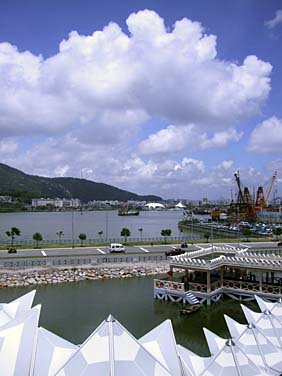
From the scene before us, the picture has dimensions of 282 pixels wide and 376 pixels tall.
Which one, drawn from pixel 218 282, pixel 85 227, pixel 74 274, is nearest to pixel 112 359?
pixel 218 282

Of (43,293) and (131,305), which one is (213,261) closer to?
(131,305)

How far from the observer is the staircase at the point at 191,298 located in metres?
23.1

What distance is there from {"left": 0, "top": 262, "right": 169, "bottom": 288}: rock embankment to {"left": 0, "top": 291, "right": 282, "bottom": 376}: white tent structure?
17.3 m

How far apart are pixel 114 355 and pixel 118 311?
14209 millimetres

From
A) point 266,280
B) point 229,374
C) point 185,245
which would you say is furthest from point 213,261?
point 185,245

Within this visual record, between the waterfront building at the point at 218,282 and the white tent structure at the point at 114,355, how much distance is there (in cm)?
1138

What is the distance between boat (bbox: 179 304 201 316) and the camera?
21.5 metres

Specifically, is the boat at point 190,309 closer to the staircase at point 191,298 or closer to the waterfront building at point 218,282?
the staircase at point 191,298

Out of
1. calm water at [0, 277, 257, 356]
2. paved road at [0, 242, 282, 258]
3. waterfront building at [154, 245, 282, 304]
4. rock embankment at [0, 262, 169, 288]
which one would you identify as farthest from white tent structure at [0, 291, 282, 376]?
paved road at [0, 242, 282, 258]

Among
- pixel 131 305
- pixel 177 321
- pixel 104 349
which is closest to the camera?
pixel 104 349

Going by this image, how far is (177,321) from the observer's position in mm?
20938

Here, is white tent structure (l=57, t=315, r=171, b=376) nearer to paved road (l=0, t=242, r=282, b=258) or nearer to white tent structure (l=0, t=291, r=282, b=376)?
white tent structure (l=0, t=291, r=282, b=376)

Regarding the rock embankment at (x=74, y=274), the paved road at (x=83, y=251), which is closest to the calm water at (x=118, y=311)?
the rock embankment at (x=74, y=274)

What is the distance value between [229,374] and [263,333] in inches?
140
